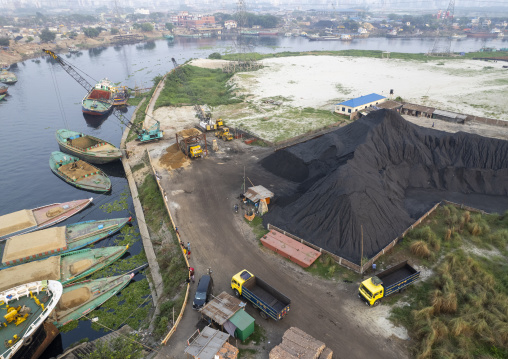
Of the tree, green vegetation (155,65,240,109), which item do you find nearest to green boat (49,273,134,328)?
green vegetation (155,65,240,109)

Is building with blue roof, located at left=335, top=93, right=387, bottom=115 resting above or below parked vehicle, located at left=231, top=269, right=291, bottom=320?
above

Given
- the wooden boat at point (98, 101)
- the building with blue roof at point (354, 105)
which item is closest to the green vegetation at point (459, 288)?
the building with blue roof at point (354, 105)

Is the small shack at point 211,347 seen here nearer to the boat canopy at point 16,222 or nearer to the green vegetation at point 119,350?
the green vegetation at point 119,350

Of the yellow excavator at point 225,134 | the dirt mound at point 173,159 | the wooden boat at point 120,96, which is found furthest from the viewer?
the wooden boat at point 120,96

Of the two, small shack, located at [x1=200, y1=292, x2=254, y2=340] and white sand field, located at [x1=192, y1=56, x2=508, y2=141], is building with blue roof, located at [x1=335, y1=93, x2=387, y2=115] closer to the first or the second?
white sand field, located at [x1=192, y1=56, x2=508, y2=141]

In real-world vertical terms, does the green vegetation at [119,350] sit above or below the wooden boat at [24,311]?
below

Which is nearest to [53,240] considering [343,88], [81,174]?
[81,174]

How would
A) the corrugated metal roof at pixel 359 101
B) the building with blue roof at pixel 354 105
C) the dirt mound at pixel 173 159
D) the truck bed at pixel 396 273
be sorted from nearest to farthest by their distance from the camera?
the truck bed at pixel 396 273 < the dirt mound at pixel 173 159 < the building with blue roof at pixel 354 105 < the corrugated metal roof at pixel 359 101
